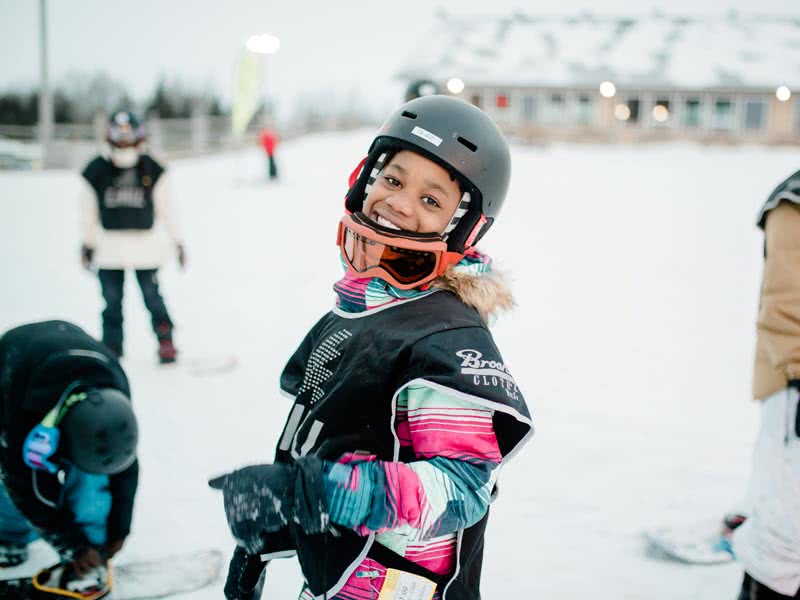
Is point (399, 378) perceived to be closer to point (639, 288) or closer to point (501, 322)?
point (501, 322)

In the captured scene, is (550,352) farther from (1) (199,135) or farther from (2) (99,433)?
(1) (199,135)

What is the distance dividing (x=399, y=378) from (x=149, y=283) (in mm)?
4614

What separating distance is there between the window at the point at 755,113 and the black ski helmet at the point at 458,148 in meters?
35.8

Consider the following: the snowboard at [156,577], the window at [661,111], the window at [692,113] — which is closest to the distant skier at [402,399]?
the snowboard at [156,577]

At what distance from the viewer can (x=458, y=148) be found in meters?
1.61

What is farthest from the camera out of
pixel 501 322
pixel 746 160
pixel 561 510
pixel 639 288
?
pixel 746 160

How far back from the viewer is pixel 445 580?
5.00 ft

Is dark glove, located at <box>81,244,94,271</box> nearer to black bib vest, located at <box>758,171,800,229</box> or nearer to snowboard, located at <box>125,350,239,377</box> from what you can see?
snowboard, located at <box>125,350,239,377</box>

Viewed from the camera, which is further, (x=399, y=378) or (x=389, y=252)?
(x=389, y=252)

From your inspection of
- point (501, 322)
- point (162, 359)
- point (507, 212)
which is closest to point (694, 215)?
point (507, 212)

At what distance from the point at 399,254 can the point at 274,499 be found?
1.98ft

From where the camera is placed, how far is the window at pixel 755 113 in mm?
32125

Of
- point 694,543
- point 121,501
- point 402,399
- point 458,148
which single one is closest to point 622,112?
point 694,543

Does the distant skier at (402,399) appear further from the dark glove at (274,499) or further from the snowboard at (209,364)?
the snowboard at (209,364)
